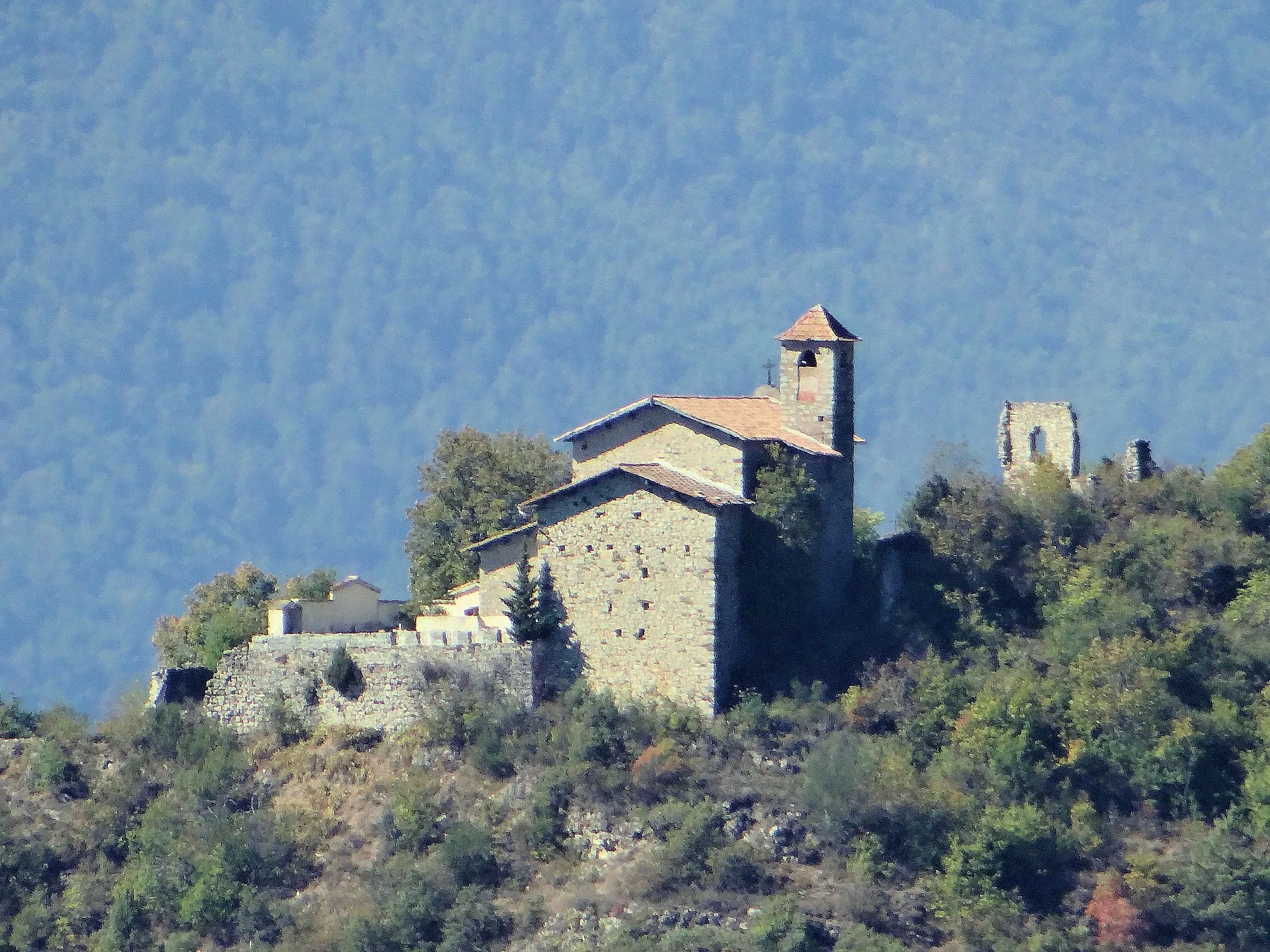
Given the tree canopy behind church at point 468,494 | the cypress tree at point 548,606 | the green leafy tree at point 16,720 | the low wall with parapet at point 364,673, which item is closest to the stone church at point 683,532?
the cypress tree at point 548,606

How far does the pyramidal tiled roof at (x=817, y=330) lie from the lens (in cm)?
5944

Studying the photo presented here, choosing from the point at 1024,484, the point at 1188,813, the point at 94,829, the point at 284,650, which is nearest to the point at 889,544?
the point at 1024,484

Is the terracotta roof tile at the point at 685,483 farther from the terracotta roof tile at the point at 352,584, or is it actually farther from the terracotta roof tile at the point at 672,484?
the terracotta roof tile at the point at 352,584

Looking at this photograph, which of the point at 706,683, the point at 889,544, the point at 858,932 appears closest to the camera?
the point at 858,932

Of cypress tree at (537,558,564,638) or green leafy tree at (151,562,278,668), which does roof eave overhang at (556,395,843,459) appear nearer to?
cypress tree at (537,558,564,638)

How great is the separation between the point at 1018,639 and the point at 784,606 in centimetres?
508

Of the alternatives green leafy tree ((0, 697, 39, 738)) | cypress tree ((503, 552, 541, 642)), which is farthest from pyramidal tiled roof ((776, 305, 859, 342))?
green leafy tree ((0, 697, 39, 738))

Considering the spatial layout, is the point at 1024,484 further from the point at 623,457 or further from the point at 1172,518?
the point at 623,457

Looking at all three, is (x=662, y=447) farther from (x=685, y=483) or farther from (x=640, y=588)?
(x=640, y=588)

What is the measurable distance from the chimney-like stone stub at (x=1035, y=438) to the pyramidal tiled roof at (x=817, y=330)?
564cm

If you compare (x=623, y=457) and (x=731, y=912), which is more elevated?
(x=623, y=457)

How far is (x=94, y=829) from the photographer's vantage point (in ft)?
191

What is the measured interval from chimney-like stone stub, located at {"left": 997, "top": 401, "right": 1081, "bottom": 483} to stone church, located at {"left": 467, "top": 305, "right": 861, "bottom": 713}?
5.51 meters

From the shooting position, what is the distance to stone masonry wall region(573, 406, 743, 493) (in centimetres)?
5719
